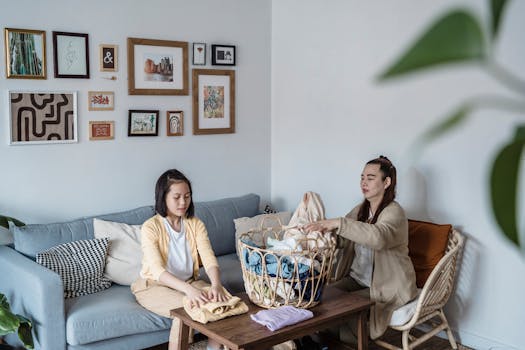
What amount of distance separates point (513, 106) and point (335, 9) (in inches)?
160

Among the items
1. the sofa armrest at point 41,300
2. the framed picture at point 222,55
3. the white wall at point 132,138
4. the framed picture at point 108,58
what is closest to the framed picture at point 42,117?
the white wall at point 132,138

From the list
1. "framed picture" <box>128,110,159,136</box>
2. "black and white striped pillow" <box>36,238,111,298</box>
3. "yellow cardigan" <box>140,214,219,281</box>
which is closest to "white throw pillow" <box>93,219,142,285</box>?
"black and white striped pillow" <box>36,238,111,298</box>

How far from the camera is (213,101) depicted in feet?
14.5

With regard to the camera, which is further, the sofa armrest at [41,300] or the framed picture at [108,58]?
the framed picture at [108,58]

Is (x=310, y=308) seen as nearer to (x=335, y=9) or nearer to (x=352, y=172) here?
(x=352, y=172)

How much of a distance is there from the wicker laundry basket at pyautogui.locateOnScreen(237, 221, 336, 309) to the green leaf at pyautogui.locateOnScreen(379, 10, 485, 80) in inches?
92.6

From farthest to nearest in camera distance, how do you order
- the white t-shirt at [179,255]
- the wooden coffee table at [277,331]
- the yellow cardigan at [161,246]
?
the white t-shirt at [179,255]
the yellow cardigan at [161,246]
the wooden coffee table at [277,331]

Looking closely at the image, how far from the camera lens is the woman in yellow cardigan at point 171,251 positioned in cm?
308

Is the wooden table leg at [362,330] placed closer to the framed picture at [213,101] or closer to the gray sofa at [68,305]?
the gray sofa at [68,305]

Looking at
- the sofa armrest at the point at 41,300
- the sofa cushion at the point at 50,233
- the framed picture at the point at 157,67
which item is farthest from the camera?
the framed picture at the point at 157,67

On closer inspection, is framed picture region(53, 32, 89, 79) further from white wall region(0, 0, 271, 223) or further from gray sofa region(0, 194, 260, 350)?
gray sofa region(0, 194, 260, 350)

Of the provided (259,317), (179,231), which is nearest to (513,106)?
(259,317)

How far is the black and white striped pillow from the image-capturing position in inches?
128

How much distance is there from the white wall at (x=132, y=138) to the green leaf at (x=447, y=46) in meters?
3.56
